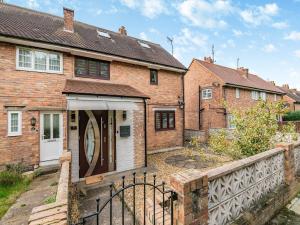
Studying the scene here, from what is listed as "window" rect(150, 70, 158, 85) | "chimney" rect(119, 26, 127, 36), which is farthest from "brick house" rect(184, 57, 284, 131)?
"chimney" rect(119, 26, 127, 36)

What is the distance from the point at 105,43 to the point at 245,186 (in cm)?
1383

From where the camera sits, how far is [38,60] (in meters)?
10.3

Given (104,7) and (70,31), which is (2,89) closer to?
(70,31)

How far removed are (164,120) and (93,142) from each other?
7.63 metres

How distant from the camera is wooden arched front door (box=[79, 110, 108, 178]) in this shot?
9.86 metres

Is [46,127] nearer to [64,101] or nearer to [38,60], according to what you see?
[64,101]

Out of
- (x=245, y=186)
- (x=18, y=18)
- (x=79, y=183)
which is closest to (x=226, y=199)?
(x=245, y=186)

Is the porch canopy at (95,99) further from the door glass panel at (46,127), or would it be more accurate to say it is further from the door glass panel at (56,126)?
the door glass panel at (46,127)

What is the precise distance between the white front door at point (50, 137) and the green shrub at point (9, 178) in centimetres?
153

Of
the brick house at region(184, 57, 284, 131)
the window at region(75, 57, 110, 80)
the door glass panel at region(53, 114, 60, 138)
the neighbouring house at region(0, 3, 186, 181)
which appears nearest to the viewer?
the neighbouring house at region(0, 3, 186, 181)

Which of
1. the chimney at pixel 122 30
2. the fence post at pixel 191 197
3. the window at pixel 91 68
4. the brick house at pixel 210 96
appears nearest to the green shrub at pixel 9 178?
the window at pixel 91 68

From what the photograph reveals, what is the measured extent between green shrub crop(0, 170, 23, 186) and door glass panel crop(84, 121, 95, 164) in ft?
10.4

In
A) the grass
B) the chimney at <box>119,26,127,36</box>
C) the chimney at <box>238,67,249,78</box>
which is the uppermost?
the chimney at <box>119,26,127,36</box>

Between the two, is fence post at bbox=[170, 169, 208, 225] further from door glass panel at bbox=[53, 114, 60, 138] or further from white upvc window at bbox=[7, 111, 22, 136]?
white upvc window at bbox=[7, 111, 22, 136]
